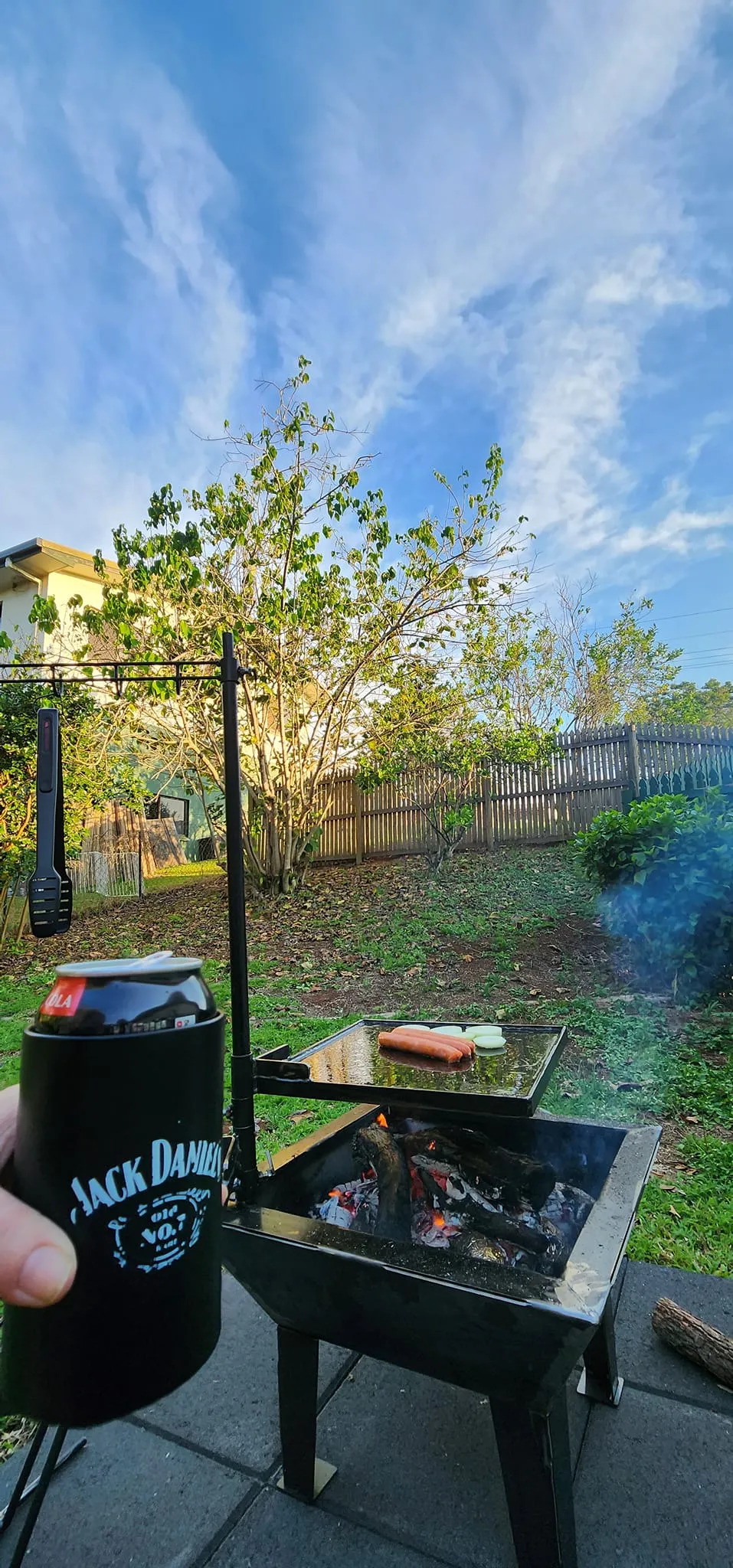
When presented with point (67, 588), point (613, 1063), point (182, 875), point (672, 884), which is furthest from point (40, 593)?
point (613, 1063)

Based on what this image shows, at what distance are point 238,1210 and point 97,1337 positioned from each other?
91 cm

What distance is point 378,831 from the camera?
10.3 metres

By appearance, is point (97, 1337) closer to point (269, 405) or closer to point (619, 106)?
point (619, 106)

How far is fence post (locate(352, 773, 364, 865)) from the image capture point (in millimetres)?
10344

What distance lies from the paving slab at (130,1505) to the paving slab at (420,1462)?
0.74ft

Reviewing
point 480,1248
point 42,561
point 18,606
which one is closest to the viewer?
point 480,1248

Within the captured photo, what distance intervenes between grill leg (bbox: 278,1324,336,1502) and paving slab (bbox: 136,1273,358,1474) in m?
0.13

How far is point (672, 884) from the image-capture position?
425cm

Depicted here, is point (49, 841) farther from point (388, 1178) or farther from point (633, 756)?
point (633, 756)

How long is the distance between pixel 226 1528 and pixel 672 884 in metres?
3.74

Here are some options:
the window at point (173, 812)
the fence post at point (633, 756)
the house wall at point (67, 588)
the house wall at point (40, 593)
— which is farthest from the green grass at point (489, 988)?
the house wall at point (40, 593)

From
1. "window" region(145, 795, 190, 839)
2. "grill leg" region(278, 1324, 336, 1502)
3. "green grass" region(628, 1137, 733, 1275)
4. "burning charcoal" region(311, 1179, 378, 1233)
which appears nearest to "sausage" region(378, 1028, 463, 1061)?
"burning charcoal" region(311, 1179, 378, 1233)

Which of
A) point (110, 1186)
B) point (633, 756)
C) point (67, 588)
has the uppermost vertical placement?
point (67, 588)

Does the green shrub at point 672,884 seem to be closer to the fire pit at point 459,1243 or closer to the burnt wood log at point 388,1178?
the fire pit at point 459,1243
